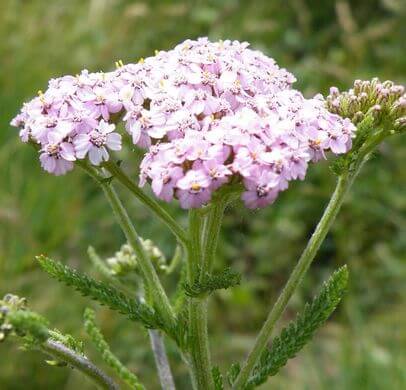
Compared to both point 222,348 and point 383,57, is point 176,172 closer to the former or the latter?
point 222,348

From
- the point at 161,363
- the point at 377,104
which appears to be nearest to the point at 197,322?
the point at 161,363

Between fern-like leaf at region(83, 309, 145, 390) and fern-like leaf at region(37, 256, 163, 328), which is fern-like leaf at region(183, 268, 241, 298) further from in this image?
fern-like leaf at region(83, 309, 145, 390)

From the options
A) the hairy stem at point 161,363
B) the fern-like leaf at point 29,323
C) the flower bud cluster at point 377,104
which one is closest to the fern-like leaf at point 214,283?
the fern-like leaf at point 29,323

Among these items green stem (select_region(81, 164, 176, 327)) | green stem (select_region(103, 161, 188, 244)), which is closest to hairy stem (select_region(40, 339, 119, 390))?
green stem (select_region(81, 164, 176, 327))

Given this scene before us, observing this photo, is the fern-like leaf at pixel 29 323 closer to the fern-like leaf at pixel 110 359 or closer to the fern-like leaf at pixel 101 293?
the fern-like leaf at pixel 101 293

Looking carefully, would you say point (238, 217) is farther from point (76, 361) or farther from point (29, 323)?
point (29, 323)

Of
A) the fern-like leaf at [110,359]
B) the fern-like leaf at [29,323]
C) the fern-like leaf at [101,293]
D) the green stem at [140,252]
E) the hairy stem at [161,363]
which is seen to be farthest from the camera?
the hairy stem at [161,363]
